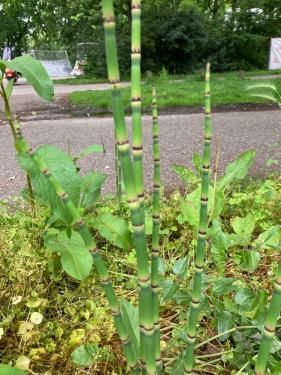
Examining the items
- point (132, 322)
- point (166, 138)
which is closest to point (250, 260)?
point (132, 322)

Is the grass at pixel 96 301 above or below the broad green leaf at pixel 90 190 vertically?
below

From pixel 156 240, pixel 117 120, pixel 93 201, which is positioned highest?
pixel 117 120

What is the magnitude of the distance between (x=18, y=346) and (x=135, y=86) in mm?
994

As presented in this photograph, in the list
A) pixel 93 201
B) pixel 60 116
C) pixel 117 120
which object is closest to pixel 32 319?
pixel 93 201

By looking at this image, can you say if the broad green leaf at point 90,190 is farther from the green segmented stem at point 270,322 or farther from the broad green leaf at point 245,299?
the green segmented stem at point 270,322

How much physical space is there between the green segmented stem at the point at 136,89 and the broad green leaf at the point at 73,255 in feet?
1.97

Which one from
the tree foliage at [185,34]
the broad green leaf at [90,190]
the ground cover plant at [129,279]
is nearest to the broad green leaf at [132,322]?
the ground cover plant at [129,279]

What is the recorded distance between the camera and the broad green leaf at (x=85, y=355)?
1215 millimetres

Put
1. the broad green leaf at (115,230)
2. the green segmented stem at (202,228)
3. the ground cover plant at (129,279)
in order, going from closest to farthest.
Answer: the ground cover plant at (129,279), the green segmented stem at (202,228), the broad green leaf at (115,230)

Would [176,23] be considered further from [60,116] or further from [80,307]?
[80,307]

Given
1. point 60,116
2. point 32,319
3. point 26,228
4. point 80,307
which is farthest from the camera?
point 60,116

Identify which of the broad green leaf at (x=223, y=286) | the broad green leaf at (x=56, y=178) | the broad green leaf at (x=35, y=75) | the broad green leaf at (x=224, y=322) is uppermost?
the broad green leaf at (x=35, y=75)

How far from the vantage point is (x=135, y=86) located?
78 centimetres

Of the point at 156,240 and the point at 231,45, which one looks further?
the point at 231,45
